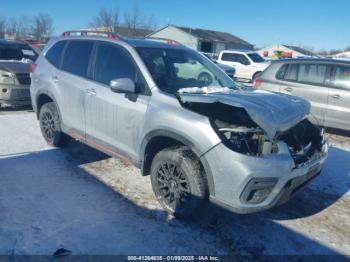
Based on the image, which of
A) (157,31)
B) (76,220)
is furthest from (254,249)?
(157,31)

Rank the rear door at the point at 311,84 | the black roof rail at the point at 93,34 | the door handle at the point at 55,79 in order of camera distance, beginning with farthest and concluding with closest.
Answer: the rear door at the point at 311,84 → the door handle at the point at 55,79 → the black roof rail at the point at 93,34

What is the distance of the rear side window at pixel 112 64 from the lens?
439cm

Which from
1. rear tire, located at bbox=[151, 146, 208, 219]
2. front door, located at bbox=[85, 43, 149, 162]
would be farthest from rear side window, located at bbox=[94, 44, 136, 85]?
rear tire, located at bbox=[151, 146, 208, 219]

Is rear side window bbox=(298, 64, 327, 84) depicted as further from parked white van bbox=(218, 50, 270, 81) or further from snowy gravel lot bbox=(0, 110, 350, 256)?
parked white van bbox=(218, 50, 270, 81)

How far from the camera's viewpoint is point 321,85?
8211 millimetres

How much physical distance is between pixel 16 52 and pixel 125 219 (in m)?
7.60

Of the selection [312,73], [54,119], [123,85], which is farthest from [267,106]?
[312,73]

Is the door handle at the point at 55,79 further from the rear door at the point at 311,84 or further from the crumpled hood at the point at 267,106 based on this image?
the rear door at the point at 311,84

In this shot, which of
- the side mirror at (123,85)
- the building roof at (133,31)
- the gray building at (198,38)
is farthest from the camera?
the gray building at (198,38)

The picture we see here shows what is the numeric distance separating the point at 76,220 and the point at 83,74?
210 centimetres

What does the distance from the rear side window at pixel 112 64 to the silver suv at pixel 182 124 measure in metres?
0.01

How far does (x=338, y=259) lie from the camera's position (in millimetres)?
3455

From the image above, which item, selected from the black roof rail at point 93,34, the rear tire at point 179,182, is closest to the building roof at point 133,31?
the black roof rail at point 93,34

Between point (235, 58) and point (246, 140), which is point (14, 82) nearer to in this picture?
point (246, 140)
